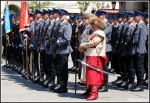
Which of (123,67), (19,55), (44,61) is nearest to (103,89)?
(123,67)

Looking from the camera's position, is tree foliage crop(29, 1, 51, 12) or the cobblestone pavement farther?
tree foliage crop(29, 1, 51, 12)

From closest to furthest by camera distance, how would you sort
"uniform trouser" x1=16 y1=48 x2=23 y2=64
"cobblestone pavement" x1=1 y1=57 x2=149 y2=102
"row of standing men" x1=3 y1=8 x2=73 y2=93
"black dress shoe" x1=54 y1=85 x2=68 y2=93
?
"cobblestone pavement" x1=1 y1=57 x2=149 y2=102, "row of standing men" x1=3 y1=8 x2=73 y2=93, "black dress shoe" x1=54 y1=85 x2=68 y2=93, "uniform trouser" x1=16 y1=48 x2=23 y2=64

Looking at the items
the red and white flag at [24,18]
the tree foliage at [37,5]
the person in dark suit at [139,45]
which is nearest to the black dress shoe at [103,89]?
the person in dark suit at [139,45]

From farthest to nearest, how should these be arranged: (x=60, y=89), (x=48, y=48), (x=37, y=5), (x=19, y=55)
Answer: (x=37, y=5)
(x=19, y=55)
(x=48, y=48)
(x=60, y=89)

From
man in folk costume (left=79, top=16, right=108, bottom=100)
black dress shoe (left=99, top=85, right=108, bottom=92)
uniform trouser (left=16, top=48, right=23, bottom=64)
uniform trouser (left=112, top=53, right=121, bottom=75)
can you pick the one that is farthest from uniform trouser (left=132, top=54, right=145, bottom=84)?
uniform trouser (left=16, top=48, right=23, bottom=64)

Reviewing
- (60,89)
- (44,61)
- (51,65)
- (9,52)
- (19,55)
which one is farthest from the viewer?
(9,52)

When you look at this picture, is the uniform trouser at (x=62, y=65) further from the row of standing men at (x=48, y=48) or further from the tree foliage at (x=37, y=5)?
the tree foliage at (x=37, y=5)

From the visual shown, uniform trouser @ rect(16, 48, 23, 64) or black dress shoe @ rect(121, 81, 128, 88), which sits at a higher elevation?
uniform trouser @ rect(16, 48, 23, 64)

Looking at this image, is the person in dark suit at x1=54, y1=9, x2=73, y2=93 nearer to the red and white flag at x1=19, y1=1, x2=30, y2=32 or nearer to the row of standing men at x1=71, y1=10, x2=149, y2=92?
the row of standing men at x1=71, y1=10, x2=149, y2=92

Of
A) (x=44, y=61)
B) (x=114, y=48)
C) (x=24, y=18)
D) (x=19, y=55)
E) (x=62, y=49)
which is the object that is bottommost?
(x=19, y=55)

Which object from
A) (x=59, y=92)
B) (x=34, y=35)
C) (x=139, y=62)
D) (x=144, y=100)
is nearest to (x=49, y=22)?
(x=34, y=35)

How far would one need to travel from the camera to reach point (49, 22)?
9914 mm

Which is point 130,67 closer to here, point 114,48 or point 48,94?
point 114,48

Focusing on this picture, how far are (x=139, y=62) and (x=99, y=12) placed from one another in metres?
1.54
